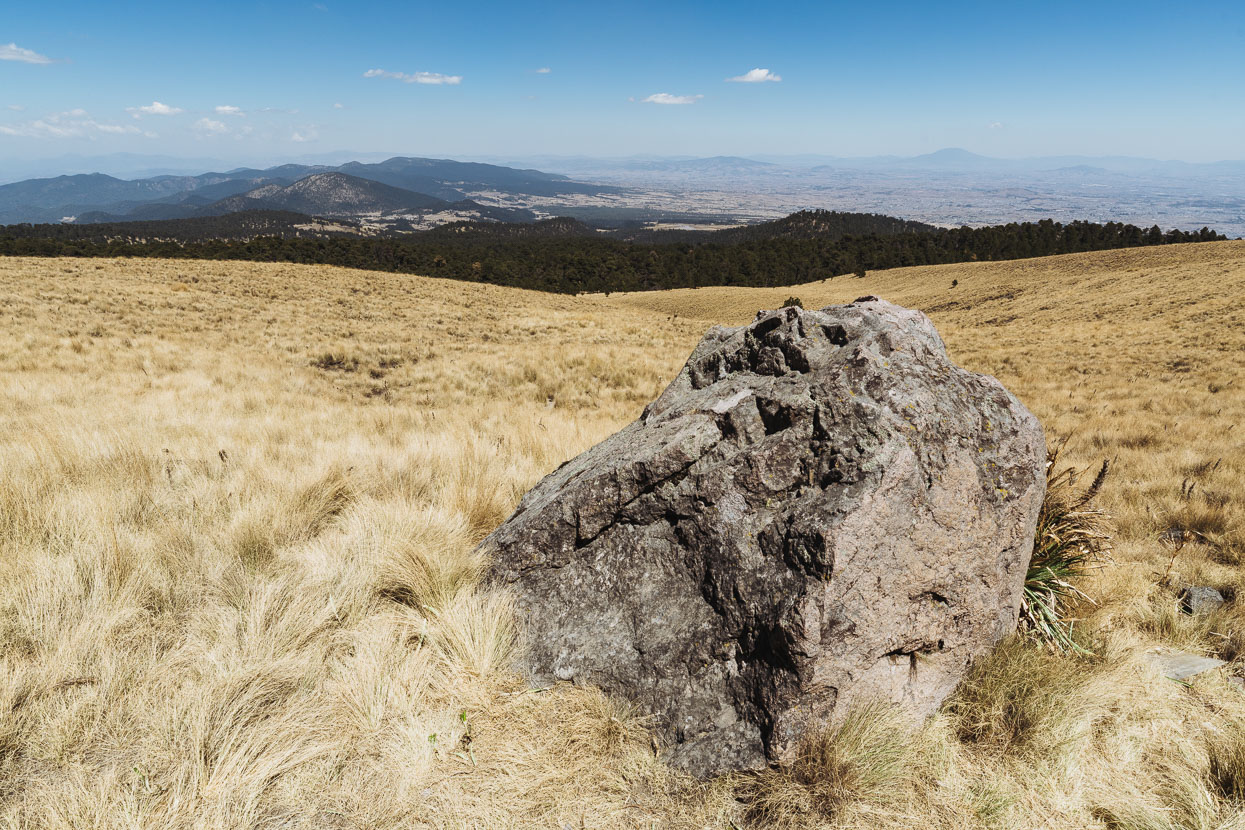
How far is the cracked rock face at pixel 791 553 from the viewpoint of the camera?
8.11ft

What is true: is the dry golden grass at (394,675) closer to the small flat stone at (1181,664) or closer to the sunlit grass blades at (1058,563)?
the small flat stone at (1181,664)

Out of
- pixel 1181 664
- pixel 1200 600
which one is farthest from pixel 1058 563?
Result: pixel 1200 600

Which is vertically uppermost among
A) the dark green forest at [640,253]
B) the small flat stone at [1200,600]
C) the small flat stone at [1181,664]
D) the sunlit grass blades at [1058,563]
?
the dark green forest at [640,253]

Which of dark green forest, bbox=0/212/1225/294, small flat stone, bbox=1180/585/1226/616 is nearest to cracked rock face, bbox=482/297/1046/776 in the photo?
small flat stone, bbox=1180/585/1226/616

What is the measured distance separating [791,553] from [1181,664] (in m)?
2.64

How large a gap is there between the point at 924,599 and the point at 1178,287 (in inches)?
1515

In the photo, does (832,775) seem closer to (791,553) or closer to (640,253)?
(791,553)

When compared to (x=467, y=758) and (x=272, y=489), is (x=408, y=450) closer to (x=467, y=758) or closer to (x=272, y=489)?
(x=272, y=489)

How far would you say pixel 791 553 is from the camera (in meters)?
2.54

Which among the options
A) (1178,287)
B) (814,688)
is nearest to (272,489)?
(814,688)

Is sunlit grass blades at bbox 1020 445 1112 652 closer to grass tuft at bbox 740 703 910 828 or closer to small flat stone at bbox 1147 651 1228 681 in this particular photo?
small flat stone at bbox 1147 651 1228 681

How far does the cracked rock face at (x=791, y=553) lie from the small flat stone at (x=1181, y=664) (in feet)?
3.01

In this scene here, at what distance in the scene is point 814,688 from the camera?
2436mm

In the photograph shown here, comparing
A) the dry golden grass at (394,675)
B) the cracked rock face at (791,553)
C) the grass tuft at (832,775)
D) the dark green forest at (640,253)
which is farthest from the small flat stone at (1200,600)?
the dark green forest at (640,253)
